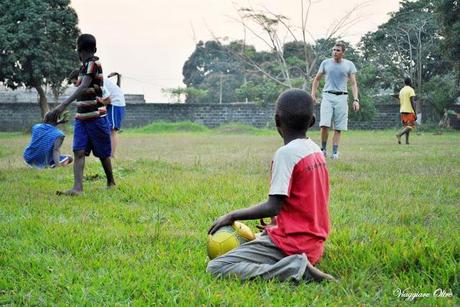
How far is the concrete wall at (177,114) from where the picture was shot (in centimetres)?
3259

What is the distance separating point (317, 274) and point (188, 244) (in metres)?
1.10

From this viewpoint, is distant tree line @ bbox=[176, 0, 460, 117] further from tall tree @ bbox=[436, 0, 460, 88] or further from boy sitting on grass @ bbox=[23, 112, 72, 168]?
boy sitting on grass @ bbox=[23, 112, 72, 168]

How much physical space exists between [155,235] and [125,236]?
219 mm

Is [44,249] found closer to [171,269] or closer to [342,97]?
[171,269]

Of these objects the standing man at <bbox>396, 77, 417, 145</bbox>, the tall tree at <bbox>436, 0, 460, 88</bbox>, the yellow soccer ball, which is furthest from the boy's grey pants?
the tall tree at <bbox>436, 0, 460, 88</bbox>

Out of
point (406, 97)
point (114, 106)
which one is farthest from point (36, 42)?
point (406, 97)

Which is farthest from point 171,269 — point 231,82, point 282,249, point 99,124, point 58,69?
point 231,82

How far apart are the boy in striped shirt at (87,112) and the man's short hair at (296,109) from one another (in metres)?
3.30

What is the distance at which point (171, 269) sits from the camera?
324cm

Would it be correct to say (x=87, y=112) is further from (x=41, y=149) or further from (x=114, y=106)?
(x=114, y=106)

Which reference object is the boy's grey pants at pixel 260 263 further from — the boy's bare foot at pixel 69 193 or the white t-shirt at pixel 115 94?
the white t-shirt at pixel 115 94

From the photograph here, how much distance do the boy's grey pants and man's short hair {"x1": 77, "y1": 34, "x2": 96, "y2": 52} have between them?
352cm

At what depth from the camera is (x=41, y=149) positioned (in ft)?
28.5

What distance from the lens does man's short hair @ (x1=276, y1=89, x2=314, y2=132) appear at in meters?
3.09
